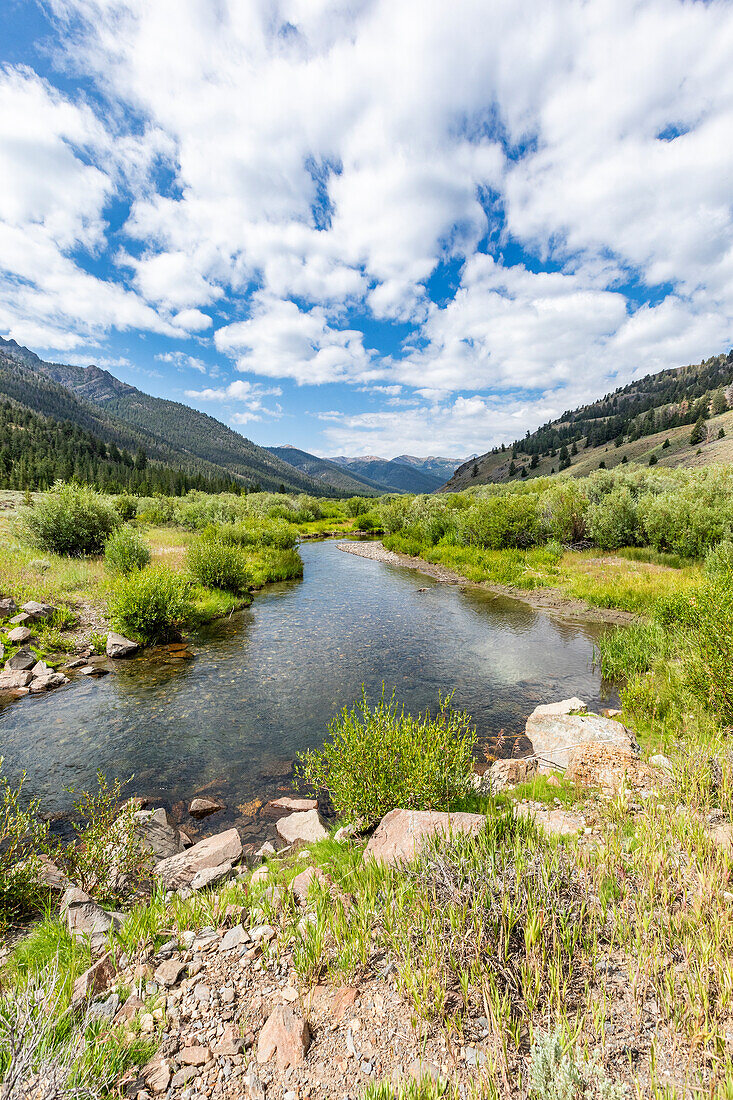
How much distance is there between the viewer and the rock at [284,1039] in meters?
3.15

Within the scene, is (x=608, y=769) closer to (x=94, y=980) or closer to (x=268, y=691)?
(x=94, y=980)

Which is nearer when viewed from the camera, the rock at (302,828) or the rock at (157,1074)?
the rock at (157,1074)

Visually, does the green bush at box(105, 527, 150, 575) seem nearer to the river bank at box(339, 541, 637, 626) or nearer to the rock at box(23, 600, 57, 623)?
the rock at box(23, 600, 57, 623)

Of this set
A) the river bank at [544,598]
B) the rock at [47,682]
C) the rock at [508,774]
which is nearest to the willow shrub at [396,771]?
the rock at [508,774]

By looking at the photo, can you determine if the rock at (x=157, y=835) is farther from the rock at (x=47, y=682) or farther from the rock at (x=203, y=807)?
the rock at (x=47, y=682)

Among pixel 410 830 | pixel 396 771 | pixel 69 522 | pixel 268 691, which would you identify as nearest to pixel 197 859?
pixel 396 771

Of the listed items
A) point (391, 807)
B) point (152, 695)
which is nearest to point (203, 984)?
point (391, 807)

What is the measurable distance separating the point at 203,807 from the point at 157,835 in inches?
52.0

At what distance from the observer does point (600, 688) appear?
14.6 m

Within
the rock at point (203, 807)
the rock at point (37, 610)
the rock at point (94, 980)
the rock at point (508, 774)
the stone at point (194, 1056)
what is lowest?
the rock at point (203, 807)

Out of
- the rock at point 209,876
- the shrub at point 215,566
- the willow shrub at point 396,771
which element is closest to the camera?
the rock at point 209,876

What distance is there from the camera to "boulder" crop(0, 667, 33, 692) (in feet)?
45.4

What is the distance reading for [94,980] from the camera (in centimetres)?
381

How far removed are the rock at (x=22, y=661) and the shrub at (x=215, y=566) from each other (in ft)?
37.5
